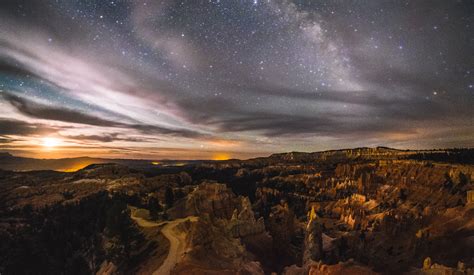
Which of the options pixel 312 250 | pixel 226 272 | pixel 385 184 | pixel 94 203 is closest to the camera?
pixel 226 272

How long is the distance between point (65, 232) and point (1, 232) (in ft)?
67.9

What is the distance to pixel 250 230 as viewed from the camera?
173ft

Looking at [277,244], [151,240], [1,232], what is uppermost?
[151,240]

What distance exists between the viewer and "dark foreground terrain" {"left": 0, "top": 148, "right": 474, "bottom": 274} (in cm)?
3644

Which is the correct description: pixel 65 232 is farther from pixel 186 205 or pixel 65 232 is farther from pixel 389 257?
pixel 389 257

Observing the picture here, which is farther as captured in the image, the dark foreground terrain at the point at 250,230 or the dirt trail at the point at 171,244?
the dark foreground terrain at the point at 250,230

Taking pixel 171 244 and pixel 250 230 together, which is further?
pixel 250 230

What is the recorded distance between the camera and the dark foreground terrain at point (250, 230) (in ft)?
120

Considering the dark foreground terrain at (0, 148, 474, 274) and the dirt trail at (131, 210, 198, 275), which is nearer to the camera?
the dirt trail at (131, 210, 198, 275)

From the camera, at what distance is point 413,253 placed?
144 ft

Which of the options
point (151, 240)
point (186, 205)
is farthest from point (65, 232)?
point (151, 240)

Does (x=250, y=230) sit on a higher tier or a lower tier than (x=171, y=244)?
→ lower

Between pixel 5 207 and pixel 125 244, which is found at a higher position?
pixel 125 244

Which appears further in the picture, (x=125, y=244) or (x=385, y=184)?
(x=385, y=184)
